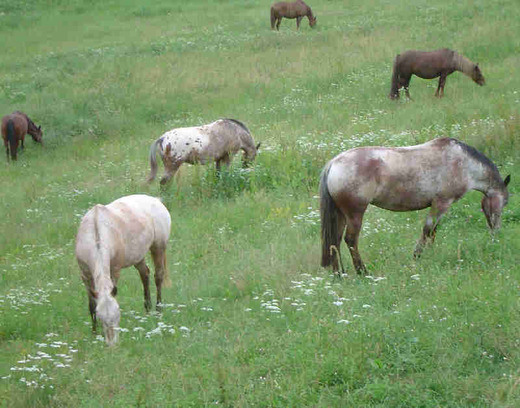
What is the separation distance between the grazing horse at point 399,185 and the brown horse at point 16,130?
12.2 m

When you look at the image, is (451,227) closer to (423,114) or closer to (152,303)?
(152,303)

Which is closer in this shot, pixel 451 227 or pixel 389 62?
pixel 451 227

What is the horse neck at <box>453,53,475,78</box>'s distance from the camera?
15445 mm

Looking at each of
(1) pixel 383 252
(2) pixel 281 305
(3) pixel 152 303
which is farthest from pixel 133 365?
(1) pixel 383 252

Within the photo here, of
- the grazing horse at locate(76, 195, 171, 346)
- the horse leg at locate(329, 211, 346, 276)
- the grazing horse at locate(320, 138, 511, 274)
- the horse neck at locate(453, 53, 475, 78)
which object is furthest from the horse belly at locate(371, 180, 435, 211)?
the horse neck at locate(453, 53, 475, 78)

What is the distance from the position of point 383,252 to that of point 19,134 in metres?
12.5

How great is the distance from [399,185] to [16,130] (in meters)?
12.7

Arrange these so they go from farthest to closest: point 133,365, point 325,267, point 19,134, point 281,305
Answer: point 19,134 → point 325,267 → point 281,305 → point 133,365

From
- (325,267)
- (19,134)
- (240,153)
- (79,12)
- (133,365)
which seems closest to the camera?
(133,365)

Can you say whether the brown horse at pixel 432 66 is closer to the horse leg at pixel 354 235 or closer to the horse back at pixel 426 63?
the horse back at pixel 426 63

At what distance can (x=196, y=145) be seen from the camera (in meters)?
11.8

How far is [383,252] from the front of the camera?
7.89 m

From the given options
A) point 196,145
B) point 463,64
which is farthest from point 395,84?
point 196,145

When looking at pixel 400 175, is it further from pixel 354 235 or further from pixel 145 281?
pixel 145 281
